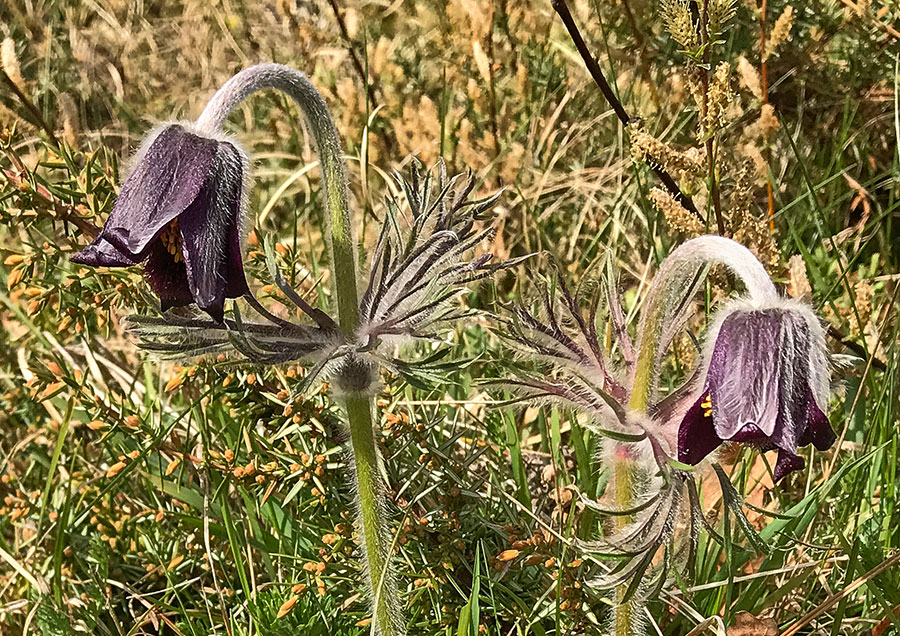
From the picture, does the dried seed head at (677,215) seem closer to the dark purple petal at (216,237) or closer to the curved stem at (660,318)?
the curved stem at (660,318)

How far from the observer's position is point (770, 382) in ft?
3.94

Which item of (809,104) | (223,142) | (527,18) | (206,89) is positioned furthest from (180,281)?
(206,89)

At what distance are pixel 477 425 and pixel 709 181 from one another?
2.58 feet

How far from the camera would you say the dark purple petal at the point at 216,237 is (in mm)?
1253

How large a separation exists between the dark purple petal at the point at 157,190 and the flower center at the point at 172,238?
0.19 ft

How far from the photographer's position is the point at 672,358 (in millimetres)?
2312

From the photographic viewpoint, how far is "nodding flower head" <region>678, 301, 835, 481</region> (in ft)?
3.93

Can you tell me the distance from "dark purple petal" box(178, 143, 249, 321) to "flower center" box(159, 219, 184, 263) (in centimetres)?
4

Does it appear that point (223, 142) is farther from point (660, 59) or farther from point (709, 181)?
point (660, 59)

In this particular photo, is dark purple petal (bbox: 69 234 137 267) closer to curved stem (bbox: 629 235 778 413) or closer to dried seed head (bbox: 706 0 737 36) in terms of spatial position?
curved stem (bbox: 629 235 778 413)

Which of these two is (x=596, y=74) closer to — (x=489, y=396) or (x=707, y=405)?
(x=489, y=396)

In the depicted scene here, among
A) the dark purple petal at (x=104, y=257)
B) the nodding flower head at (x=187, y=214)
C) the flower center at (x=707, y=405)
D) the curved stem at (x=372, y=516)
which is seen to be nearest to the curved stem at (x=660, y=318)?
the flower center at (x=707, y=405)

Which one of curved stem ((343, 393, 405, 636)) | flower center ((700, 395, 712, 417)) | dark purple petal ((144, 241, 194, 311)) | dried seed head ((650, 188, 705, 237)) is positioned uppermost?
dark purple petal ((144, 241, 194, 311))

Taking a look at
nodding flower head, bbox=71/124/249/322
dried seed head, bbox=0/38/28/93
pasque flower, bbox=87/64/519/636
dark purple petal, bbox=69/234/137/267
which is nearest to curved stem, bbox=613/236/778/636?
pasque flower, bbox=87/64/519/636
